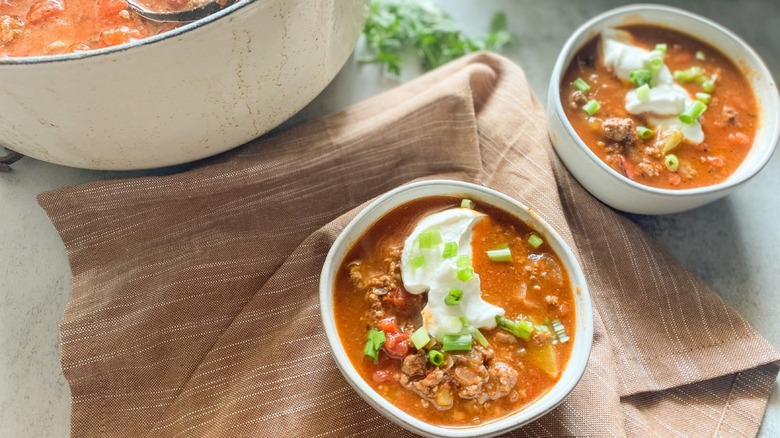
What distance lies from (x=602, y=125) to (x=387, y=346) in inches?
35.6

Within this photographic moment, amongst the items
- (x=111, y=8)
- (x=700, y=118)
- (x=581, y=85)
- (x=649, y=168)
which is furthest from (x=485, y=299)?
(x=111, y=8)

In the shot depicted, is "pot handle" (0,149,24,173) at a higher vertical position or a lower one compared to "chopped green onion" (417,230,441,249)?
higher

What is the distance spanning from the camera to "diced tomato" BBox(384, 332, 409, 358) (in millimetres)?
1688

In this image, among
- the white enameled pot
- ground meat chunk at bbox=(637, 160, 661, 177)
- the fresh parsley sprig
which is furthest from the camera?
the fresh parsley sprig

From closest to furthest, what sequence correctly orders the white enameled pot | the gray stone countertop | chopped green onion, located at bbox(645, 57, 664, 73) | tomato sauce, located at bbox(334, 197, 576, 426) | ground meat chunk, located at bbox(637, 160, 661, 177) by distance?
the white enameled pot
tomato sauce, located at bbox(334, 197, 576, 426)
the gray stone countertop
ground meat chunk, located at bbox(637, 160, 661, 177)
chopped green onion, located at bbox(645, 57, 664, 73)

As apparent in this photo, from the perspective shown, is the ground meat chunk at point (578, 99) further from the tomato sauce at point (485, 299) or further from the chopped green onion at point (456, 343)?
the chopped green onion at point (456, 343)

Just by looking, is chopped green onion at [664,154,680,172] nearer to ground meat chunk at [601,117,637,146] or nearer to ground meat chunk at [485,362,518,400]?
ground meat chunk at [601,117,637,146]

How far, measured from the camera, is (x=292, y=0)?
5.49ft

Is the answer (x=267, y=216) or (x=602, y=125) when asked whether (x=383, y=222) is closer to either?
(x=267, y=216)

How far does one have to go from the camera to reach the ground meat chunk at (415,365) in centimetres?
166

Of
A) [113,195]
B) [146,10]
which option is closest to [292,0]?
[146,10]

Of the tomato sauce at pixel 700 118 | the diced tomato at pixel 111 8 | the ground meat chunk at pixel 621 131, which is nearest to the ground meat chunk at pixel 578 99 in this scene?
the tomato sauce at pixel 700 118

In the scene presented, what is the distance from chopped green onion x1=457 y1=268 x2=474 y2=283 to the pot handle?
1291mm

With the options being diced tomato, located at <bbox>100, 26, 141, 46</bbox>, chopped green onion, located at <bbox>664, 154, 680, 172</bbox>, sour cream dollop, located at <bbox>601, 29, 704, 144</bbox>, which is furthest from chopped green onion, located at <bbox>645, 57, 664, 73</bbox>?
diced tomato, located at <bbox>100, 26, 141, 46</bbox>
